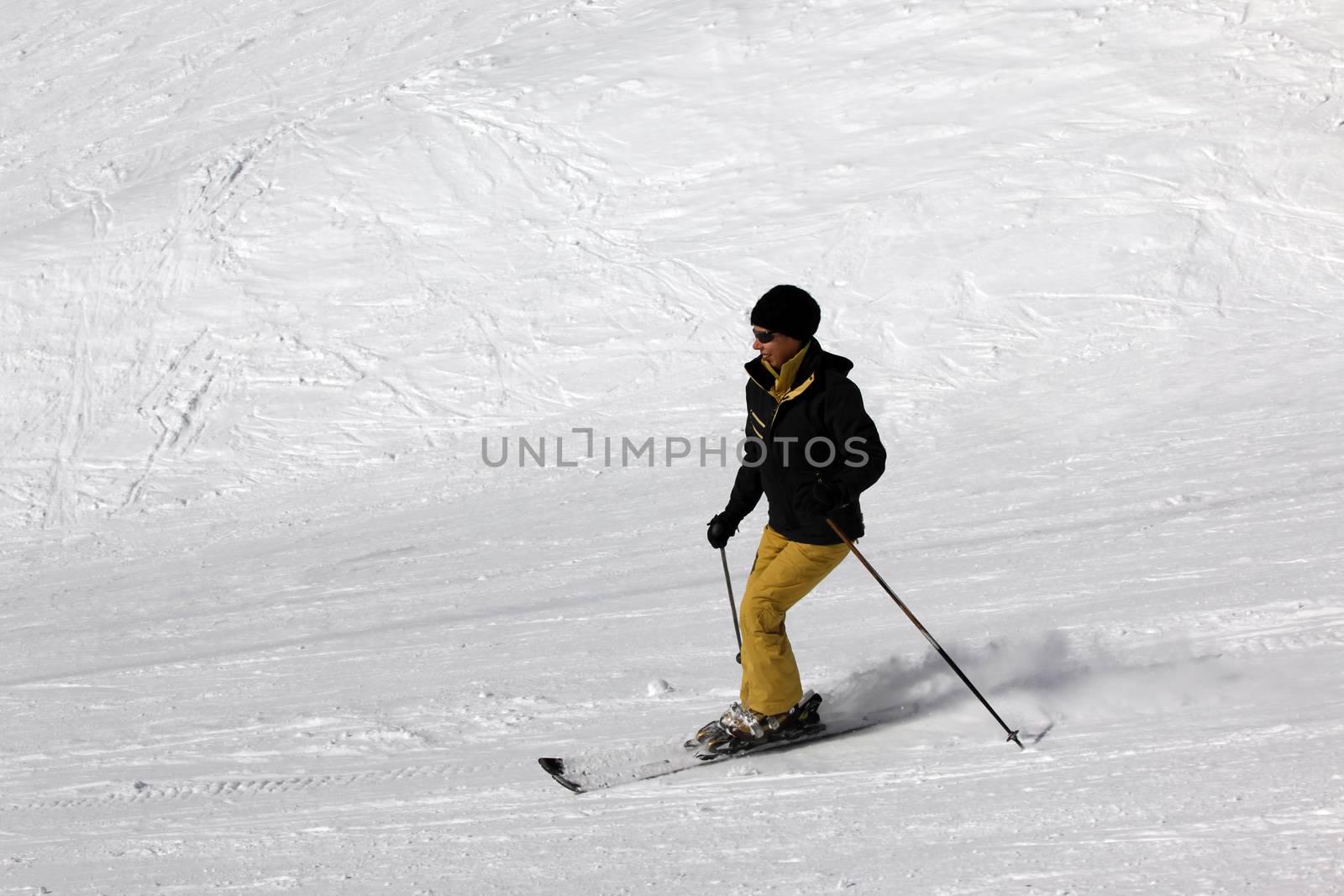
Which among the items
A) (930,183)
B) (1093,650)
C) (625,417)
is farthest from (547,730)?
(930,183)

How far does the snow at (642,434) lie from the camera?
439 centimetres

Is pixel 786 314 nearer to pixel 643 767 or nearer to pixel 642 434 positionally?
pixel 643 767

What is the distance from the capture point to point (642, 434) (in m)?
10.5

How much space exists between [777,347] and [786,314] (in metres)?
0.12

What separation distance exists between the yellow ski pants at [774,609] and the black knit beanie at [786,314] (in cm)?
78

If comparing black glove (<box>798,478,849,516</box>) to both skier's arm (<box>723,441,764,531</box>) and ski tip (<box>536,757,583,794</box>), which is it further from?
ski tip (<box>536,757,583,794</box>)

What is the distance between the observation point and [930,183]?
501 inches

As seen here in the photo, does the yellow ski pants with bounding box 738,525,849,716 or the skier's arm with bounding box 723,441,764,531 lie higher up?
the skier's arm with bounding box 723,441,764,531

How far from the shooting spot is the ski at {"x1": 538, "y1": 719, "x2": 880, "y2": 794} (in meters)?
4.72

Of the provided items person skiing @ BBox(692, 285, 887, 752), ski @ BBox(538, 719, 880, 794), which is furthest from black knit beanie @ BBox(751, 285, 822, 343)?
ski @ BBox(538, 719, 880, 794)

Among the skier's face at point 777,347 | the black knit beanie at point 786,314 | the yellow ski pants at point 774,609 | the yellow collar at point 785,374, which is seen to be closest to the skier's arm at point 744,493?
the yellow ski pants at point 774,609

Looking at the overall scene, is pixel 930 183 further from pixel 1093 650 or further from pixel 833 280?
pixel 1093 650

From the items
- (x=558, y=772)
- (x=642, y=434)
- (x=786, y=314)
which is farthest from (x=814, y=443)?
(x=642, y=434)

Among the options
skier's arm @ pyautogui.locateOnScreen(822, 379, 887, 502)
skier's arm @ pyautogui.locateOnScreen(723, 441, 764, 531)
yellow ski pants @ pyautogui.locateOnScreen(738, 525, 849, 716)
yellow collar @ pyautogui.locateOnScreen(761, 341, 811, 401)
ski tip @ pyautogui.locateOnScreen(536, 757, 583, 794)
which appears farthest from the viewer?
skier's arm @ pyautogui.locateOnScreen(723, 441, 764, 531)
